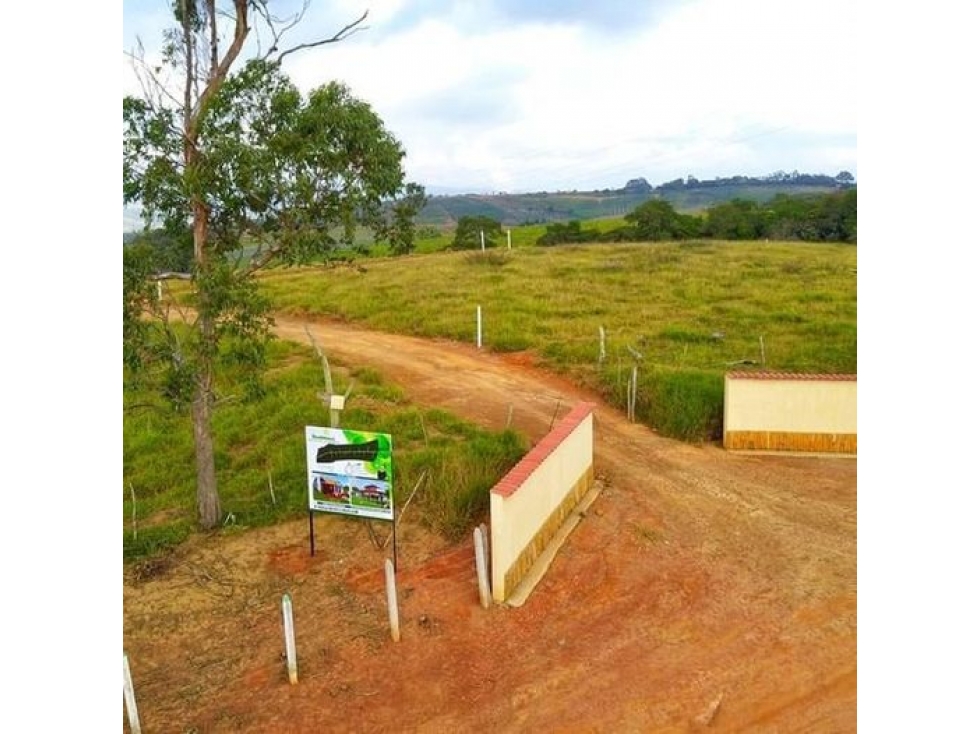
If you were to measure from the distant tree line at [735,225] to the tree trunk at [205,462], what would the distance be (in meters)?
38.1

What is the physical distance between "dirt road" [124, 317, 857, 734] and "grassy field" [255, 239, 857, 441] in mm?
3513

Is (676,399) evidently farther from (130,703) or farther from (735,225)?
(735,225)

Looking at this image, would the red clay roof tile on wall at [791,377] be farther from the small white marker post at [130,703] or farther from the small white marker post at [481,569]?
the small white marker post at [130,703]

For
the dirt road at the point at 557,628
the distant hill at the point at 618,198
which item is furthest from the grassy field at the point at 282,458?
the distant hill at the point at 618,198

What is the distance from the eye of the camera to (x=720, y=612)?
332 inches

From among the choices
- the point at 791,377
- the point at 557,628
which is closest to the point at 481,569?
the point at 557,628

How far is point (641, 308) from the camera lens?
23.2m

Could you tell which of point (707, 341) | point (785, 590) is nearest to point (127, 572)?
point (785, 590)

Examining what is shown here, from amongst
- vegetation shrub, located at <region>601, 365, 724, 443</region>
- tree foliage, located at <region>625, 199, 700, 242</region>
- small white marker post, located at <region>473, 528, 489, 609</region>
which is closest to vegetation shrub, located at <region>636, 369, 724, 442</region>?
vegetation shrub, located at <region>601, 365, 724, 443</region>

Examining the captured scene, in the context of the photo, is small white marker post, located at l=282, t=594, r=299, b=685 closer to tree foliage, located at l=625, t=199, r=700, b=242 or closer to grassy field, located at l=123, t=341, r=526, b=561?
grassy field, located at l=123, t=341, r=526, b=561

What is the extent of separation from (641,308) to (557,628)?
52.4 ft

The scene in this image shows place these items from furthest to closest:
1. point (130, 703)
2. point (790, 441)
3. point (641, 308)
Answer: point (641, 308)
point (790, 441)
point (130, 703)

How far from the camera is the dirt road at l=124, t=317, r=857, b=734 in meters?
6.99

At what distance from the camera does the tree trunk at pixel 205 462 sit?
10211 millimetres
